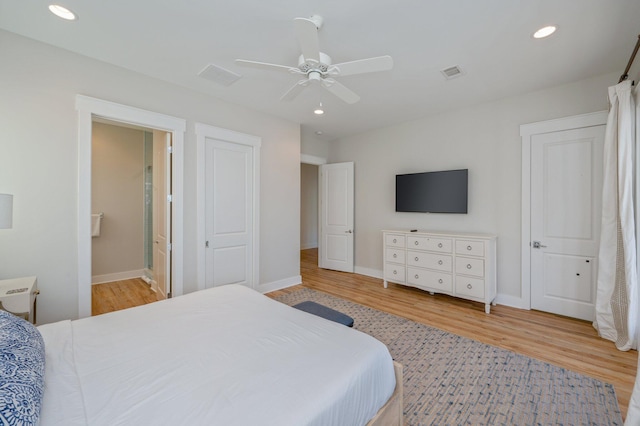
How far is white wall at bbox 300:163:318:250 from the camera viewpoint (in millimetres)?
8664

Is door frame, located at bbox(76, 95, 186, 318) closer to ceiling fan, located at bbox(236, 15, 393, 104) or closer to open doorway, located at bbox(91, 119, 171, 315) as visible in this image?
open doorway, located at bbox(91, 119, 171, 315)

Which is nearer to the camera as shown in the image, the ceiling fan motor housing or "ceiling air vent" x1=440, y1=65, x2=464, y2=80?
the ceiling fan motor housing

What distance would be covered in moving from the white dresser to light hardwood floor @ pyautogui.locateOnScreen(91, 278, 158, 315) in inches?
144

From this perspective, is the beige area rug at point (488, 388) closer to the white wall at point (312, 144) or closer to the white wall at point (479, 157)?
the white wall at point (479, 157)

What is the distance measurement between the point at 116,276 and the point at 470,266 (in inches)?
227

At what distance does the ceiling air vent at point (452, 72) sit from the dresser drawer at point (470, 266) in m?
2.26

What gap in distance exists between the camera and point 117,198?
476 cm

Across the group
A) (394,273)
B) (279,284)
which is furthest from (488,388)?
(279,284)

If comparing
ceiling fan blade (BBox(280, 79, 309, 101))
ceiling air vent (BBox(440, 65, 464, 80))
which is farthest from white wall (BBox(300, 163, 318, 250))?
ceiling fan blade (BBox(280, 79, 309, 101))

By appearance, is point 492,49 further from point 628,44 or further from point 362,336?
point 362,336

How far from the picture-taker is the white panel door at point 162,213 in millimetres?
3291

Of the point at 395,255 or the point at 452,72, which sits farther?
the point at 395,255

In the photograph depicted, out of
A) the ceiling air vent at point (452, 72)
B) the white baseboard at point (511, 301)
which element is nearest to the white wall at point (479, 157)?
the white baseboard at point (511, 301)

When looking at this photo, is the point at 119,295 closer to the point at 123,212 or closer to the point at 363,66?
the point at 123,212
